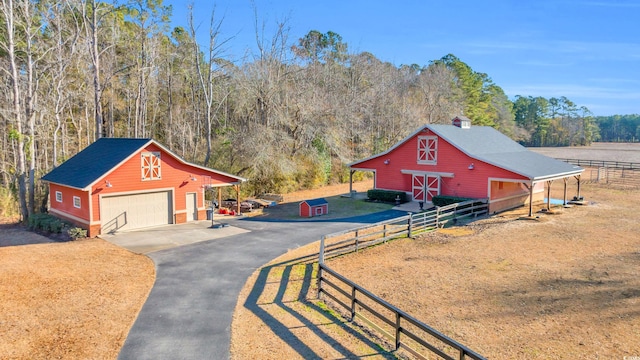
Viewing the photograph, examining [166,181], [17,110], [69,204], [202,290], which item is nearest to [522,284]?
[202,290]

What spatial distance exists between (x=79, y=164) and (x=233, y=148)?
11.8 metres

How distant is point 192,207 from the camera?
22.9m

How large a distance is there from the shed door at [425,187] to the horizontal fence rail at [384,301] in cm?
306

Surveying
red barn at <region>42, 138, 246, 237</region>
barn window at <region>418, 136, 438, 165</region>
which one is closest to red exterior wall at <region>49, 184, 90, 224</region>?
red barn at <region>42, 138, 246, 237</region>

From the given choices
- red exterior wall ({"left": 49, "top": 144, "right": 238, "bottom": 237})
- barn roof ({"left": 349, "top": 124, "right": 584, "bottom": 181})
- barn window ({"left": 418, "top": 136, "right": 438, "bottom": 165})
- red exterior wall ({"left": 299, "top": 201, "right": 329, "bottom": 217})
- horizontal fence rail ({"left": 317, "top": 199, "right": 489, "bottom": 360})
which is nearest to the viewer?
horizontal fence rail ({"left": 317, "top": 199, "right": 489, "bottom": 360})

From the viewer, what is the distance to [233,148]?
32.2m

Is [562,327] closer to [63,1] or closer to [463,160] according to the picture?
[463,160]

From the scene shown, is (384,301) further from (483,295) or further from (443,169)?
(443,169)

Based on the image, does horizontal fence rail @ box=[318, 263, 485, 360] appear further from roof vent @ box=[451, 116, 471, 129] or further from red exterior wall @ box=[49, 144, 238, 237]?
roof vent @ box=[451, 116, 471, 129]

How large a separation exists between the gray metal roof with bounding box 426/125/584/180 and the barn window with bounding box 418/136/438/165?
76 cm

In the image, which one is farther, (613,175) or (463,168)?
(613,175)

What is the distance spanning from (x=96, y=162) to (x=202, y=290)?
12.0m

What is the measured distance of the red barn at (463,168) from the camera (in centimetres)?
2464

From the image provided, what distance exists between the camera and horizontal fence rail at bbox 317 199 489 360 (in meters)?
8.43
